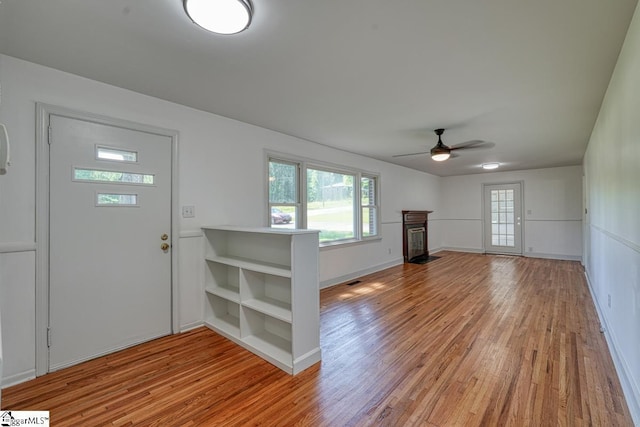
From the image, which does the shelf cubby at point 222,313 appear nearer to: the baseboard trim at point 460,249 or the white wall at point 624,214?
the white wall at point 624,214

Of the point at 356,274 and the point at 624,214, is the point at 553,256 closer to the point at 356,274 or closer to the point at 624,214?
the point at 356,274

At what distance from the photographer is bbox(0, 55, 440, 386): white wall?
213cm

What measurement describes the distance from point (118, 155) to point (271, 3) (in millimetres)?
1968

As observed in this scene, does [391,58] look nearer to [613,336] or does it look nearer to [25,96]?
[25,96]

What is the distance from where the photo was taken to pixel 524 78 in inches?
96.0

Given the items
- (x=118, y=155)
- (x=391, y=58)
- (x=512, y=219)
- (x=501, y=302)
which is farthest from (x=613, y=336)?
(x=512, y=219)

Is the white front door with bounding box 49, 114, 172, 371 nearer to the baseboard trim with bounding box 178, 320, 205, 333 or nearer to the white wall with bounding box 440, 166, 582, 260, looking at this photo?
the baseboard trim with bounding box 178, 320, 205, 333

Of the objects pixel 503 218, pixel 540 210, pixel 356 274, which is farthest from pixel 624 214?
pixel 503 218

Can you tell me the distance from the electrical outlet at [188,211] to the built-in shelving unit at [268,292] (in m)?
0.22

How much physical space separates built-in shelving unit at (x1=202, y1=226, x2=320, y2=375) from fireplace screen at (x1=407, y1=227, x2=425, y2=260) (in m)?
4.86

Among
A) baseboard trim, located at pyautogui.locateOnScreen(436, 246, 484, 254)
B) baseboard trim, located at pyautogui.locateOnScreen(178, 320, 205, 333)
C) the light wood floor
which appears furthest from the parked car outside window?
baseboard trim, located at pyautogui.locateOnScreen(436, 246, 484, 254)

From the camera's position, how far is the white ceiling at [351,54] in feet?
5.45

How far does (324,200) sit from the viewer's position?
4.88 metres

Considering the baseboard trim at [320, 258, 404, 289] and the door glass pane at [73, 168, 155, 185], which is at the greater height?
the door glass pane at [73, 168, 155, 185]
